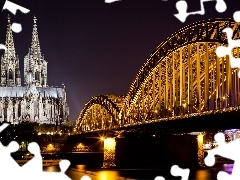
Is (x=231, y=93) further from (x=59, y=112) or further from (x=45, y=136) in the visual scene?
(x=59, y=112)

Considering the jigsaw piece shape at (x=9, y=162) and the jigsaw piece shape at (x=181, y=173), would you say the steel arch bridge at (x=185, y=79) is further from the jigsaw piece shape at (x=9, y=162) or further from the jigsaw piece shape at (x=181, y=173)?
the jigsaw piece shape at (x=9, y=162)

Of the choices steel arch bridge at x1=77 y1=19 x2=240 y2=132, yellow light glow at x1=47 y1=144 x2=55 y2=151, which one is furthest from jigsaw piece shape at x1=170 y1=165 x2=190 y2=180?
yellow light glow at x1=47 y1=144 x2=55 y2=151

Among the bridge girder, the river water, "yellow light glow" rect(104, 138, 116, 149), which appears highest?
the bridge girder

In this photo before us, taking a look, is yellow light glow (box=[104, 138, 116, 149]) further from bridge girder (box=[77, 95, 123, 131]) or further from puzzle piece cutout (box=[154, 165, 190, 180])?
puzzle piece cutout (box=[154, 165, 190, 180])

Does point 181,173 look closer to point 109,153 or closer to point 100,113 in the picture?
point 109,153

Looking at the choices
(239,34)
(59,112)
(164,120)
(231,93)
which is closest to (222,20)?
(239,34)

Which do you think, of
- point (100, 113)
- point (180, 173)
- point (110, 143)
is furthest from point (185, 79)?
point (100, 113)

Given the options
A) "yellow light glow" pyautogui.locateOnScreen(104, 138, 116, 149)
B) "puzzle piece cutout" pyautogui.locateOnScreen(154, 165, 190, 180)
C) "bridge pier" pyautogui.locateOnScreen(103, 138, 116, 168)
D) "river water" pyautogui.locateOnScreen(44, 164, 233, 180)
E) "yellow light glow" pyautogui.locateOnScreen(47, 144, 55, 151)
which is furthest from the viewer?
"yellow light glow" pyautogui.locateOnScreen(47, 144, 55, 151)

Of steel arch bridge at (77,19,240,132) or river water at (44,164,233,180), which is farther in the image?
river water at (44,164,233,180)
